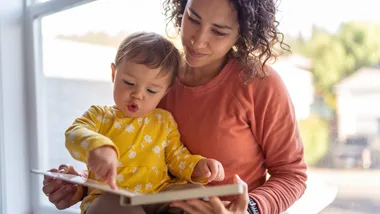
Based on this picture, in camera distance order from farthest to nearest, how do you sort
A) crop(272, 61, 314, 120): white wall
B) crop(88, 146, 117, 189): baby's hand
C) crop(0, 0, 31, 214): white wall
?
crop(0, 0, 31, 214): white wall < crop(272, 61, 314, 120): white wall < crop(88, 146, 117, 189): baby's hand

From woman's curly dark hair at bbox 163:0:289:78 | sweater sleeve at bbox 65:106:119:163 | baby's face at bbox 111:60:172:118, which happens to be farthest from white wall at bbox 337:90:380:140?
sweater sleeve at bbox 65:106:119:163

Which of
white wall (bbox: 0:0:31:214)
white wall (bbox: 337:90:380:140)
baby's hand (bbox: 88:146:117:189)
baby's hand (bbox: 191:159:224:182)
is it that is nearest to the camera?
baby's hand (bbox: 88:146:117:189)

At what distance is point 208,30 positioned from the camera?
3.24ft

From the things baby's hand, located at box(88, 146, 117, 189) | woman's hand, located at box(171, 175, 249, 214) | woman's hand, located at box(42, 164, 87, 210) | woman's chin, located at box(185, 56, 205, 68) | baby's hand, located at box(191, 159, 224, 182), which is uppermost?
woman's chin, located at box(185, 56, 205, 68)

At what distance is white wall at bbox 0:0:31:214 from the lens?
68.2 inches

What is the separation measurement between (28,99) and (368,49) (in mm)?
1291

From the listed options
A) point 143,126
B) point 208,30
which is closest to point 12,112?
point 143,126

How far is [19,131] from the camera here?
1.78m

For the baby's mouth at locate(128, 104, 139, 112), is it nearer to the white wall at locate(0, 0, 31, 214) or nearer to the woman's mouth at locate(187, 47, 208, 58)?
the woman's mouth at locate(187, 47, 208, 58)

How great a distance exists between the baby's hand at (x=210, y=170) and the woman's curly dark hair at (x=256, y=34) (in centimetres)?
22

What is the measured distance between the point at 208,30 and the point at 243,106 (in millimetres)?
189

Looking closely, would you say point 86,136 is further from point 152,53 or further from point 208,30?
point 208,30

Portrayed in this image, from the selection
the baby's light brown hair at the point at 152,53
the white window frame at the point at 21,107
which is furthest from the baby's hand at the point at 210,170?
the white window frame at the point at 21,107

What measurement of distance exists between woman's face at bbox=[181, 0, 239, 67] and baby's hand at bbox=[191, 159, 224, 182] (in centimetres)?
23
